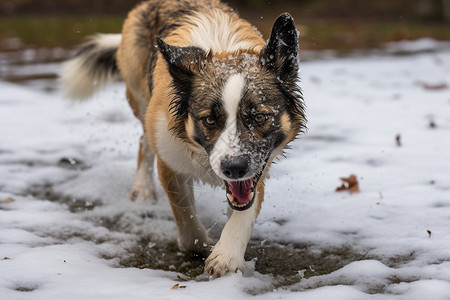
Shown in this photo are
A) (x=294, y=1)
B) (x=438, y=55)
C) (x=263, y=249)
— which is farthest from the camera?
(x=294, y=1)

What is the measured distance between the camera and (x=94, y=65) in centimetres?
636

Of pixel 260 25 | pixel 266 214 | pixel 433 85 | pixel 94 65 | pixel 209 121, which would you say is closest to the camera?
pixel 209 121

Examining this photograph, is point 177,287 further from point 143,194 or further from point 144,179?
point 144,179

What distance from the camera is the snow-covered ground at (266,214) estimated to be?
3.38 metres

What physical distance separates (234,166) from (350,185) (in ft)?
7.51

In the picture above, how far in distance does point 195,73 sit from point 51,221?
171cm

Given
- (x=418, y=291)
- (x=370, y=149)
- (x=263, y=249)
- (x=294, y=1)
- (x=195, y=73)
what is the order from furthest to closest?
(x=294, y=1), (x=370, y=149), (x=263, y=249), (x=195, y=73), (x=418, y=291)

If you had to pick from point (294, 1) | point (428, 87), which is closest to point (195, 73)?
point (428, 87)

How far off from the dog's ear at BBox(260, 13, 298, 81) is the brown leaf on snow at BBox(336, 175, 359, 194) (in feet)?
5.76

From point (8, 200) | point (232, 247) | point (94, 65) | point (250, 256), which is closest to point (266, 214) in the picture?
point (250, 256)

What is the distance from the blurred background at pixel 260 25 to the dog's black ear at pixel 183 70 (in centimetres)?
432

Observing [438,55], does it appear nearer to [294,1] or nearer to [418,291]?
[418,291]

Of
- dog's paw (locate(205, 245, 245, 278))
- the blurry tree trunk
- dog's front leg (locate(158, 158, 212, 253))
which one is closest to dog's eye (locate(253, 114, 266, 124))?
dog's paw (locate(205, 245, 245, 278))

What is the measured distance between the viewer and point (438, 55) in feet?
39.9
